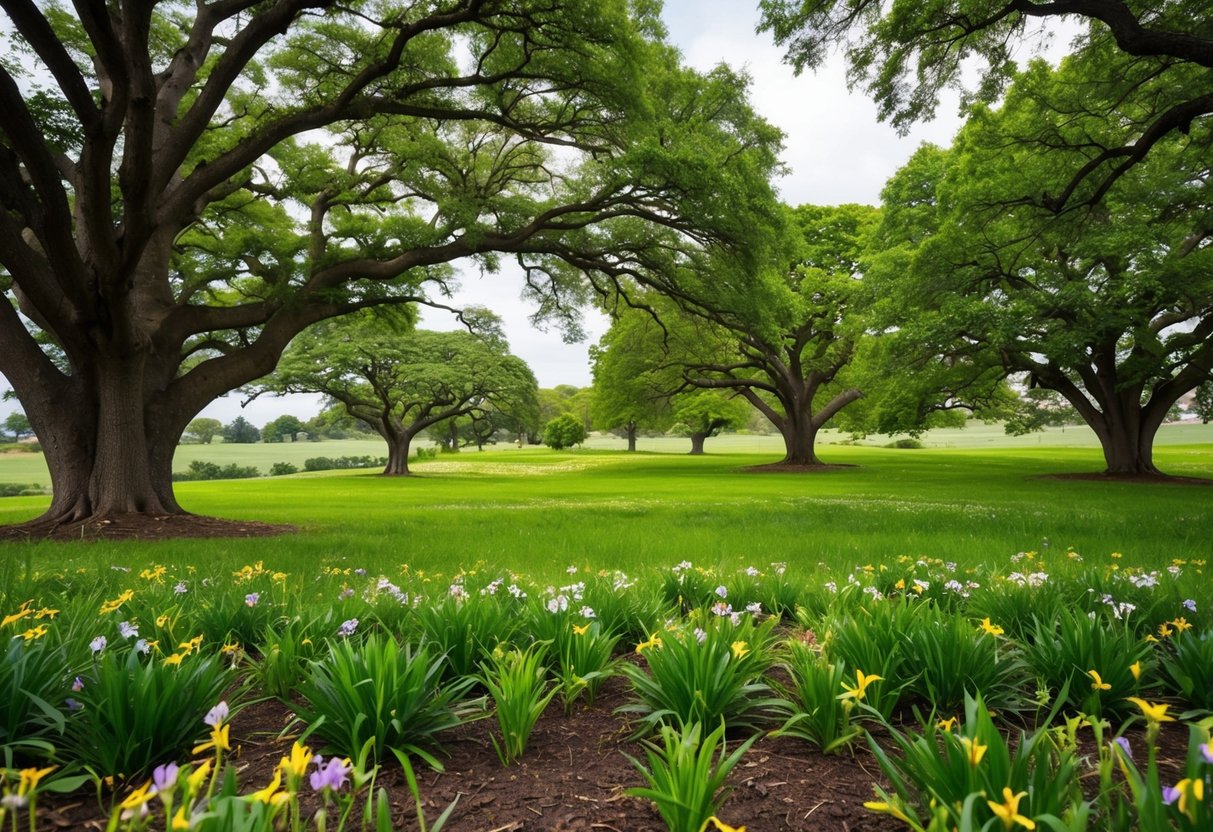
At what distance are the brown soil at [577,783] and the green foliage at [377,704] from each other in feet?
0.36

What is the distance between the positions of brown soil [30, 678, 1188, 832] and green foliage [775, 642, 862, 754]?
0.22 ft

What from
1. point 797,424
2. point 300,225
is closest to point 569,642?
point 300,225

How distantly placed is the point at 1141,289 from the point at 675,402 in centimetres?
2546

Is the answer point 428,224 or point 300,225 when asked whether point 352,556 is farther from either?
point 300,225

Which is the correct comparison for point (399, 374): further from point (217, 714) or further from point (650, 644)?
point (217, 714)

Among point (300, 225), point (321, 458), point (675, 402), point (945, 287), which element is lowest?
point (321, 458)

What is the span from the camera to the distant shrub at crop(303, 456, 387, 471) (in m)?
55.9

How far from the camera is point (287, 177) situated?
14055mm

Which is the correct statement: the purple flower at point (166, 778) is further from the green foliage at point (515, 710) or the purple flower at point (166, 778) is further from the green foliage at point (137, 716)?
the green foliage at point (515, 710)

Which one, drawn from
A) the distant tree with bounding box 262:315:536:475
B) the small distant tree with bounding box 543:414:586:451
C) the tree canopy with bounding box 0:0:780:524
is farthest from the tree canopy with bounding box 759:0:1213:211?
the small distant tree with bounding box 543:414:586:451

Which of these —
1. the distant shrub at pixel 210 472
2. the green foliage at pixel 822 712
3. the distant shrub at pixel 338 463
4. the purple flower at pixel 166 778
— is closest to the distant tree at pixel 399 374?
the distant shrub at pixel 210 472

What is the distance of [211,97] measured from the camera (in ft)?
29.6

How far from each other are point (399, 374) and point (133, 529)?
2570cm

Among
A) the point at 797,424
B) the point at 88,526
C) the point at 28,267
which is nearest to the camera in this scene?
Answer: the point at 28,267
